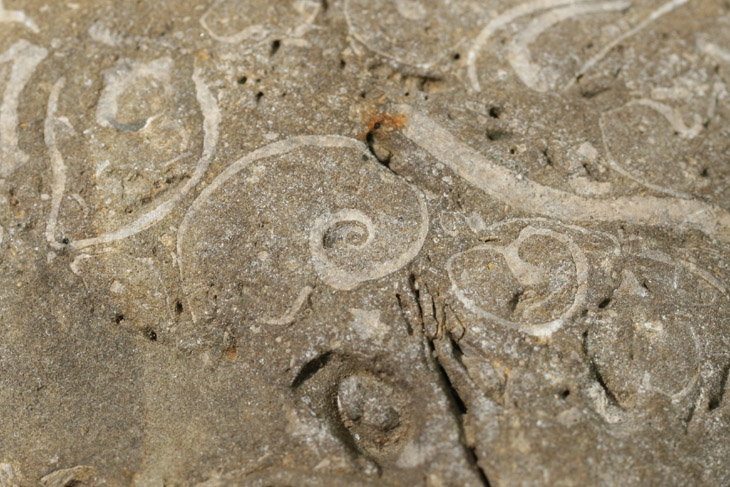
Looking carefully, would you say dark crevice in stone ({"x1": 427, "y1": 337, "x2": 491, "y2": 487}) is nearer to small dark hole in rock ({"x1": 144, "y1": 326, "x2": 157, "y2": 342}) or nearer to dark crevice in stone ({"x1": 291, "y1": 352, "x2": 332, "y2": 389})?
dark crevice in stone ({"x1": 291, "y1": 352, "x2": 332, "y2": 389})

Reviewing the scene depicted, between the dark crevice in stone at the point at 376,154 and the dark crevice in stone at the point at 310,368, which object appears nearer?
the dark crevice in stone at the point at 310,368

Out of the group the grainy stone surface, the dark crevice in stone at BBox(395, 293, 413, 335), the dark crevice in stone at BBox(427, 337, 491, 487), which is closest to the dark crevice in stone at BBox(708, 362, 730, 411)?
the grainy stone surface

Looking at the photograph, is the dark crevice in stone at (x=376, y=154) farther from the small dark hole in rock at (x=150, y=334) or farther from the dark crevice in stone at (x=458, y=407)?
the small dark hole in rock at (x=150, y=334)

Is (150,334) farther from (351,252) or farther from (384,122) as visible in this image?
(384,122)

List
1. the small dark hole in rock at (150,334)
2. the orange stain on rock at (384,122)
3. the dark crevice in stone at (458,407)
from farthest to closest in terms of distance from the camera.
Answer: the orange stain on rock at (384,122) → the small dark hole in rock at (150,334) → the dark crevice in stone at (458,407)

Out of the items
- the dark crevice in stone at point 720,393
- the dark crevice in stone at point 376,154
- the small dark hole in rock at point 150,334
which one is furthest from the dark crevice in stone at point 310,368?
the dark crevice in stone at point 720,393

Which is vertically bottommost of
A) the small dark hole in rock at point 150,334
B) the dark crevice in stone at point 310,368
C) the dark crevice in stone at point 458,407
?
the dark crevice in stone at point 458,407

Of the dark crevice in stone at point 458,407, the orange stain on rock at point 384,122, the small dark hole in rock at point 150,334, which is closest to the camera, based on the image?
the dark crevice in stone at point 458,407

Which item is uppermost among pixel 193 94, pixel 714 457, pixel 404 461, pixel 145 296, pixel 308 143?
pixel 193 94

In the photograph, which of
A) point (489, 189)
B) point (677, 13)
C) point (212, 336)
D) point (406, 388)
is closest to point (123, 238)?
point (212, 336)

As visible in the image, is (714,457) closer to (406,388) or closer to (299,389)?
(406,388)
